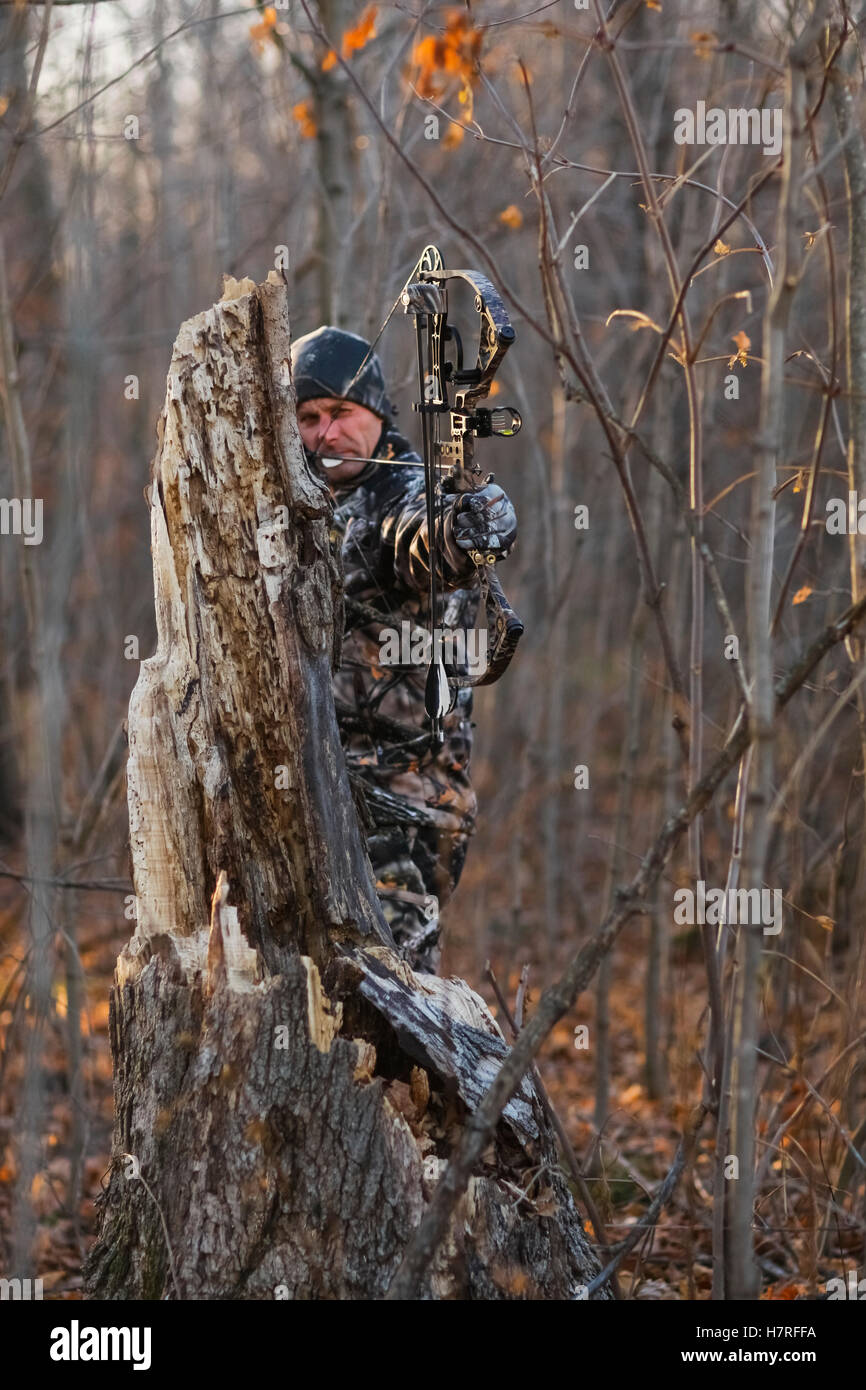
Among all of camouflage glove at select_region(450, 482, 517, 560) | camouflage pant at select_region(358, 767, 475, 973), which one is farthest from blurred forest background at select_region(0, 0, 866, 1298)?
camouflage pant at select_region(358, 767, 475, 973)

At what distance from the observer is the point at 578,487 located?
10781mm

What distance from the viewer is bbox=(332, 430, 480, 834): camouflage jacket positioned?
364cm

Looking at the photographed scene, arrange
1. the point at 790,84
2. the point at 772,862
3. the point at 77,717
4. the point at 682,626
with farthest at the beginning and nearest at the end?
the point at 77,717 < the point at 682,626 < the point at 772,862 < the point at 790,84

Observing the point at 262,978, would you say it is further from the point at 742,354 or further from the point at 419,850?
the point at 742,354

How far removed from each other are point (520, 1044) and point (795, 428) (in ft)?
20.5

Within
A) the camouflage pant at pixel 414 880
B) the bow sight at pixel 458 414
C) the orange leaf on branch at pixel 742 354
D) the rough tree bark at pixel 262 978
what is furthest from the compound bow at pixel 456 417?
the camouflage pant at pixel 414 880

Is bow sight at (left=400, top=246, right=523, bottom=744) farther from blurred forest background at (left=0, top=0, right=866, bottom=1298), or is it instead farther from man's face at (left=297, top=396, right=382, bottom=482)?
man's face at (left=297, top=396, right=382, bottom=482)

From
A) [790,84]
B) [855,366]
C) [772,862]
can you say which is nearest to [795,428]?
[772,862]

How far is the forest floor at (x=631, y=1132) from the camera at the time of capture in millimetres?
3686

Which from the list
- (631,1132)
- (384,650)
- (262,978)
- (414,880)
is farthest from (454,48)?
(631,1132)

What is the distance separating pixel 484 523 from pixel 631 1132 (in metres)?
4.11

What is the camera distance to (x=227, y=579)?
9.93ft
